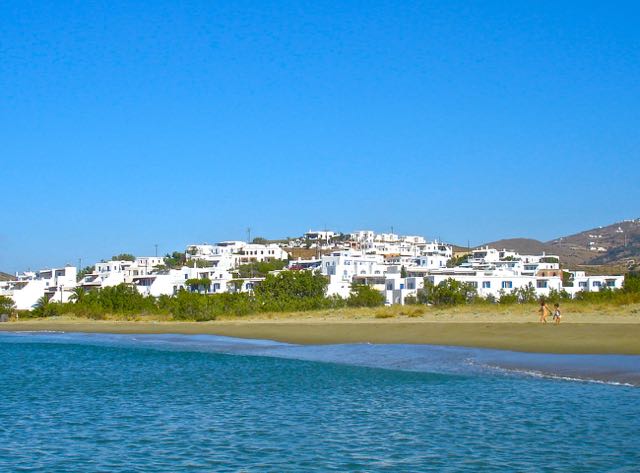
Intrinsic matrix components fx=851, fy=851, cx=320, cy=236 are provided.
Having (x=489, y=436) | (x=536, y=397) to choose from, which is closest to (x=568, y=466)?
(x=489, y=436)

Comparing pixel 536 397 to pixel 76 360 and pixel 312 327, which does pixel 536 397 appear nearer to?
pixel 76 360

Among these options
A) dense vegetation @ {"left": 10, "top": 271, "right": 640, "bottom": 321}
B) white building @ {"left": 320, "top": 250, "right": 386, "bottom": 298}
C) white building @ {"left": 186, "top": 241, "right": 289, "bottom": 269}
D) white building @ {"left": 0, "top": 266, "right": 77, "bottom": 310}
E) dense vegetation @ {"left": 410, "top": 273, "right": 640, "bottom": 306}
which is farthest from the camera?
white building @ {"left": 186, "top": 241, "right": 289, "bottom": 269}

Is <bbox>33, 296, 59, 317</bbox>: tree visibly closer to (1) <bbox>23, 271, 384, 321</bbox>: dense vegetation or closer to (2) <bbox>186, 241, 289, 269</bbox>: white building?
(1) <bbox>23, 271, 384, 321</bbox>: dense vegetation

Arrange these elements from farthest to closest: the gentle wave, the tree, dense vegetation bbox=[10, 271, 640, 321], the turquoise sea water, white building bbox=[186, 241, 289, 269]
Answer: white building bbox=[186, 241, 289, 269]
the tree
dense vegetation bbox=[10, 271, 640, 321]
the gentle wave
the turquoise sea water

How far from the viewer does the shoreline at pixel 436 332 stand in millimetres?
31719

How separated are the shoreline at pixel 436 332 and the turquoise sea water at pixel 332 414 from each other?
97.5 inches

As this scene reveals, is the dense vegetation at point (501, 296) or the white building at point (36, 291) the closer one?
the dense vegetation at point (501, 296)

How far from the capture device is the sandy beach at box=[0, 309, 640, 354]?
32.3m

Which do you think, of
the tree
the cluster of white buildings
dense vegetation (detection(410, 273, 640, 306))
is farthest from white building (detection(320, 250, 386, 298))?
the tree

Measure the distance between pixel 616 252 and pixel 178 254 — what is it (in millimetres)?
95522

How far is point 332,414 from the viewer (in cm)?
2091

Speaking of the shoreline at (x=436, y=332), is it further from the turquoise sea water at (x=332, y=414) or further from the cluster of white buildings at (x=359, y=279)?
the cluster of white buildings at (x=359, y=279)

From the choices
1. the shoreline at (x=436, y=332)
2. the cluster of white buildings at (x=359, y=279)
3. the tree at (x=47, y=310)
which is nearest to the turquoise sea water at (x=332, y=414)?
the shoreline at (x=436, y=332)

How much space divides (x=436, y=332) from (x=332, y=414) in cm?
2069
